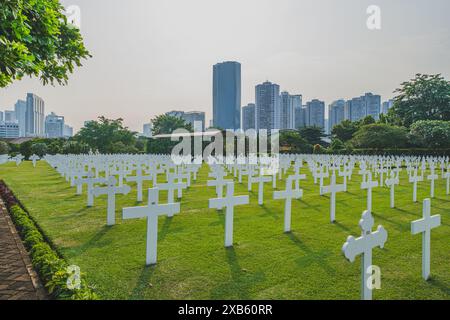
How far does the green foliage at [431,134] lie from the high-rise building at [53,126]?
368 feet

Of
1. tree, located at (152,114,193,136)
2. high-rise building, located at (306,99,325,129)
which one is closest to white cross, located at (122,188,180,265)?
tree, located at (152,114,193,136)

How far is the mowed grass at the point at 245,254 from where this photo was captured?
3.69 m

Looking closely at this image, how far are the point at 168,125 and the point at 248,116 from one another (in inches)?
1250

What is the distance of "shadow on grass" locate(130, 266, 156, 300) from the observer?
352 cm

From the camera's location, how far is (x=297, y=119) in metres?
93.1

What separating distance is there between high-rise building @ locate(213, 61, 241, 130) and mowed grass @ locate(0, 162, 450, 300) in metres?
46.9

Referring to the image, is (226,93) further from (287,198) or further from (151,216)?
(151,216)

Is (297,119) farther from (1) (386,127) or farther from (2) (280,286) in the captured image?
(2) (280,286)

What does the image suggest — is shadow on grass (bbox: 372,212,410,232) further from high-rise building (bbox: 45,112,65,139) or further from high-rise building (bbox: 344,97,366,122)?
high-rise building (bbox: 45,112,65,139)

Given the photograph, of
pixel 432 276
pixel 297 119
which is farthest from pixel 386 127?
pixel 297 119

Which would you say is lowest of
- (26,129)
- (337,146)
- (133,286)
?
(133,286)

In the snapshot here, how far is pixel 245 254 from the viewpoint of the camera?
4.88 metres
